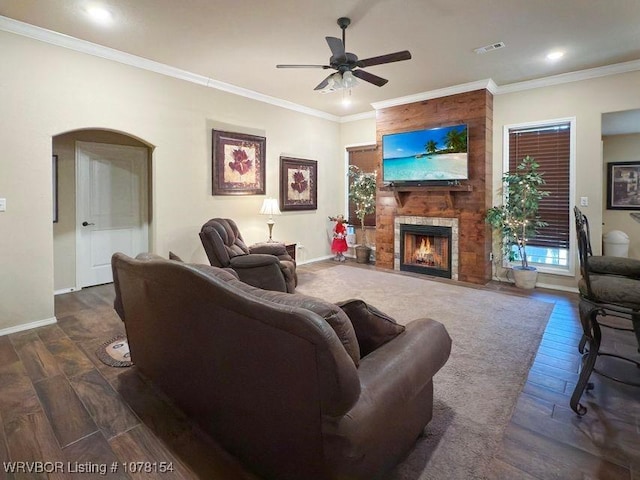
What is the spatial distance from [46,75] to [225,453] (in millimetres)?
3987

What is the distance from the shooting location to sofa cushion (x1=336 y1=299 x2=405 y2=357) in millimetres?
1515

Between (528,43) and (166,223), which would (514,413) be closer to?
(528,43)

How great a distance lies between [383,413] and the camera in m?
1.29

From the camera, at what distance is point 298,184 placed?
6504mm

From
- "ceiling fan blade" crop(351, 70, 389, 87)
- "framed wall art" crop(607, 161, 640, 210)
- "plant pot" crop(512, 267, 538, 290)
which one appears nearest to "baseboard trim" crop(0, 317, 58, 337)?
"ceiling fan blade" crop(351, 70, 389, 87)

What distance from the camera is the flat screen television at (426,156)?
530 cm

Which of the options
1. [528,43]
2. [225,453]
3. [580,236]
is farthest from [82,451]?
[528,43]

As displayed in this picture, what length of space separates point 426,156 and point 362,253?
2.25 meters

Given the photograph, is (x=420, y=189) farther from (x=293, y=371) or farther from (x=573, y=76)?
(x=293, y=371)

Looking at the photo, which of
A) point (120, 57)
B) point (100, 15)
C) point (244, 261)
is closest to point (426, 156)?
point (244, 261)

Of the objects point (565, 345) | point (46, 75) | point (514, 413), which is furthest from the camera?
point (46, 75)

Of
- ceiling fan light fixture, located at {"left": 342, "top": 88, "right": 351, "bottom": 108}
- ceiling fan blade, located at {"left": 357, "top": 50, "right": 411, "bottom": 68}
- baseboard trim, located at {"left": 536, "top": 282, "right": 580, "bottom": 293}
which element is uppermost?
ceiling fan light fixture, located at {"left": 342, "top": 88, "right": 351, "bottom": 108}

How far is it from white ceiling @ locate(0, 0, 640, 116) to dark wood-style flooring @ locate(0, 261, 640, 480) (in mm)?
3021

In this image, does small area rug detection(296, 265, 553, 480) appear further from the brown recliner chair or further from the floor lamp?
the floor lamp
